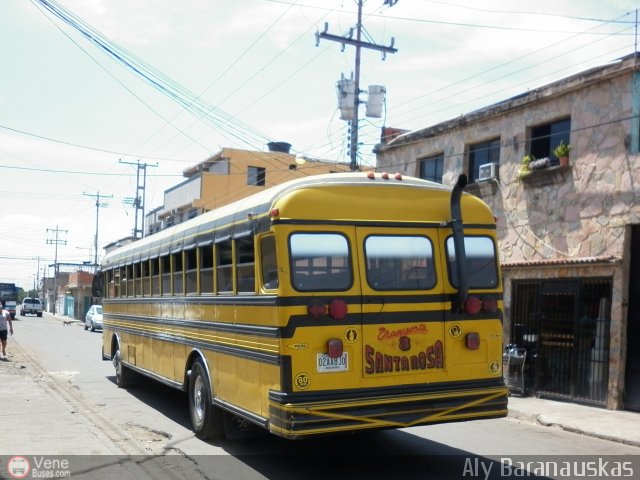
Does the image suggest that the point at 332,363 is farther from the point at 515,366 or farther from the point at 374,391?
the point at 515,366

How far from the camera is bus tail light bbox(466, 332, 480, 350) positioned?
282 inches

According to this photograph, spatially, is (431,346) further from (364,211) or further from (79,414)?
(79,414)

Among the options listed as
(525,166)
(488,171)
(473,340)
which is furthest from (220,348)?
(488,171)

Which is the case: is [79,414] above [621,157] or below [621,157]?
below

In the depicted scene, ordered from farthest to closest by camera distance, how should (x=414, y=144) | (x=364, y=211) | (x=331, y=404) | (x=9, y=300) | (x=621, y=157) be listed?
(x=9, y=300), (x=414, y=144), (x=621, y=157), (x=364, y=211), (x=331, y=404)

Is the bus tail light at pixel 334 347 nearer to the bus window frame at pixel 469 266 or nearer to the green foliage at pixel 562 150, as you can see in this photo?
the bus window frame at pixel 469 266

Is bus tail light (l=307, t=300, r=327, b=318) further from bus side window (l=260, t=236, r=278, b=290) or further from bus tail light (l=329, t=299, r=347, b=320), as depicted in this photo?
bus side window (l=260, t=236, r=278, b=290)

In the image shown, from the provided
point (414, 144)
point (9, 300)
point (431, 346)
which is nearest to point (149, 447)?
point (431, 346)

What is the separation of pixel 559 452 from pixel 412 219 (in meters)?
3.84

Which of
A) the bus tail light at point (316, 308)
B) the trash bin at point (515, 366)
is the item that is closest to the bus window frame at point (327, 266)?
the bus tail light at point (316, 308)

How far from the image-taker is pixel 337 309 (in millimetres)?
6625

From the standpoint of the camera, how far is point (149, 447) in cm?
855

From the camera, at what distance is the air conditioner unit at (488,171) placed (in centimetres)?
1556
